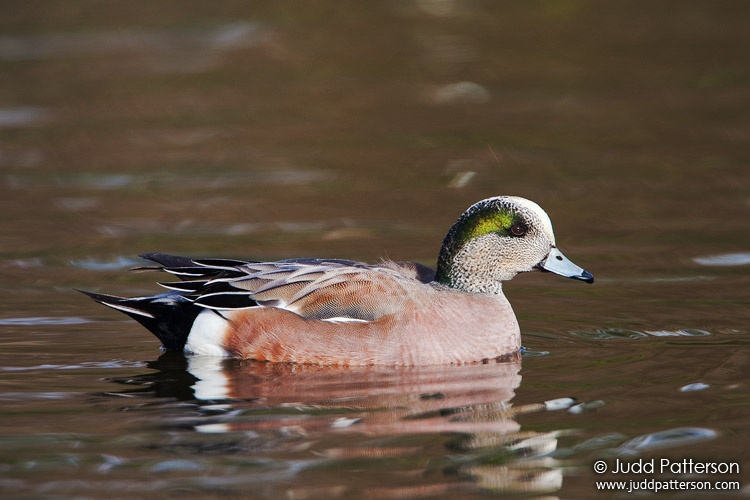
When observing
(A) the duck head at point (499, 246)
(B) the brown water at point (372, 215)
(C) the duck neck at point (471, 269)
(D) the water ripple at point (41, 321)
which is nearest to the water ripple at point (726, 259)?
(B) the brown water at point (372, 215)

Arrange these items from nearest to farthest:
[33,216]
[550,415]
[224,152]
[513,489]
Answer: [513,489], [550,415], [33,216], [224,152]

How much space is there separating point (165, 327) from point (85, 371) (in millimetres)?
589

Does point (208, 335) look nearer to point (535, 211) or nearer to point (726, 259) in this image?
point (535, 211)

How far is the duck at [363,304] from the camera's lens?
21.1 ft

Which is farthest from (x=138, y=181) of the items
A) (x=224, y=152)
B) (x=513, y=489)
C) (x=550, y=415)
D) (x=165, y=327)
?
(x=513, y=489)

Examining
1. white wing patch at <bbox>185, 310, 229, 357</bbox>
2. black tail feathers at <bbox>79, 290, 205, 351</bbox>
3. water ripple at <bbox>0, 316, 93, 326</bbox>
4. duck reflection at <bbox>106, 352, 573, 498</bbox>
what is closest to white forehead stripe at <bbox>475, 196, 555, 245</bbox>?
duck reflection at <bbox>106, 352, 573, 498</bbox>

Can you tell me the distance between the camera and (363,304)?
646cm

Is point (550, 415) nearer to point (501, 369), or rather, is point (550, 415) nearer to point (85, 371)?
point (501, 369)

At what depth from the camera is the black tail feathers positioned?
675cm

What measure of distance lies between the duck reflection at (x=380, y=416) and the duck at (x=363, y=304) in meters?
0.10

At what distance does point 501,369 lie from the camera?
6.39 m

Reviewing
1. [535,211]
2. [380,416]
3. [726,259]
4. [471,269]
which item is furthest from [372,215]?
[380,416]

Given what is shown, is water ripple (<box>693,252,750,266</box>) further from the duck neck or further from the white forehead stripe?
the duck neck

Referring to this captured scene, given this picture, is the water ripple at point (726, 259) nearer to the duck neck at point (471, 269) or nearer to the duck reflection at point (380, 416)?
the duck neck at point (471, 269)
